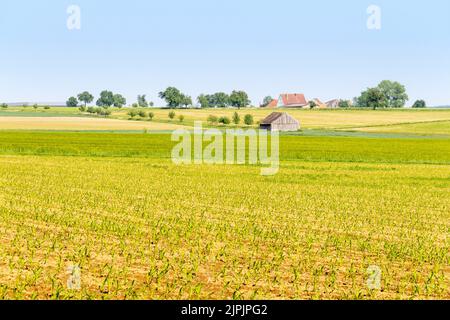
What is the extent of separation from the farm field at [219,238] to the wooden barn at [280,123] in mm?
108858

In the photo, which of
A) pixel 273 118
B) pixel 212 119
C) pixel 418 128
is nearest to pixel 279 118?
pixel 273 118

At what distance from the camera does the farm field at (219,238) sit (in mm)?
11055

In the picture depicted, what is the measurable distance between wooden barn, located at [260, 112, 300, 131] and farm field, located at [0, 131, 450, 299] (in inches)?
4286

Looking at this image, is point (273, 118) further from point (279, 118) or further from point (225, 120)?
point (225, 120)

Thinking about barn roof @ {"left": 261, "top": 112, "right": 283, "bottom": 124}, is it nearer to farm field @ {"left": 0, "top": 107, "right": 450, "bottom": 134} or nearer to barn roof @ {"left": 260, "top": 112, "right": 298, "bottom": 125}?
barn roof @ {"left": 260, "top": 112, "right": 298, "bottom": 125}

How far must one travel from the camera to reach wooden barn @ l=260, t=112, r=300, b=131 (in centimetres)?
14061

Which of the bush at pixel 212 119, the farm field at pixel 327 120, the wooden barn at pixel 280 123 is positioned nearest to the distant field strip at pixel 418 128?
the farm field at pixel 327 120

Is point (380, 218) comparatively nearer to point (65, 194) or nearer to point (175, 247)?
point (175, 247)

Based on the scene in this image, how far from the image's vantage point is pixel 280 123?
142 metres

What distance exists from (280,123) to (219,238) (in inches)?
5008

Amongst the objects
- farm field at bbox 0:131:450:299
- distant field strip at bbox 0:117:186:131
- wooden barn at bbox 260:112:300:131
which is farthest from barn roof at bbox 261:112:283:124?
farm field at bbox 0:131:450:299

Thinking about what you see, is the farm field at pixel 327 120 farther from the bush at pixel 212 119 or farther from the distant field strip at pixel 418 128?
the bush at pixel 212 119
